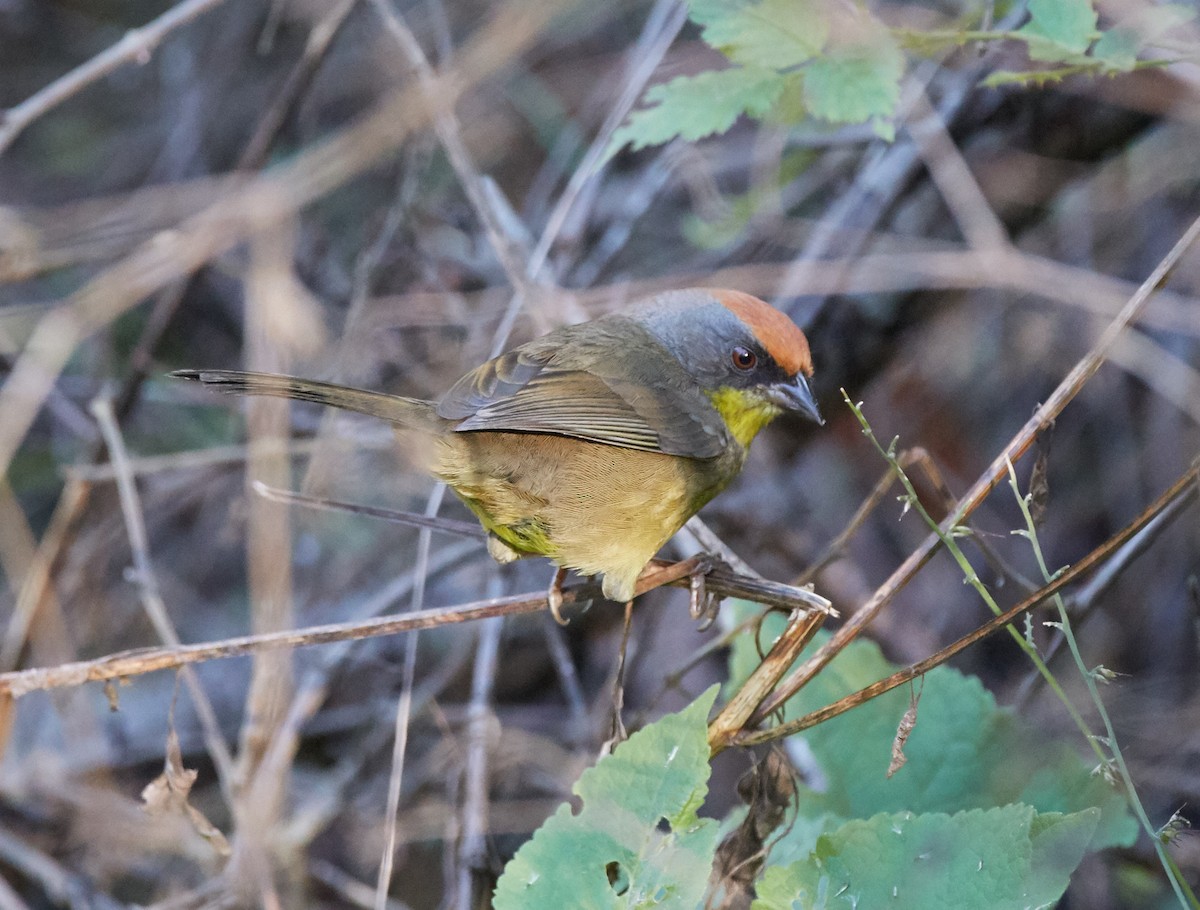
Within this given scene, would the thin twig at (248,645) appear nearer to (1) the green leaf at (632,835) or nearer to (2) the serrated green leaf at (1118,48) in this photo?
(1) the green leaf at (632,835)

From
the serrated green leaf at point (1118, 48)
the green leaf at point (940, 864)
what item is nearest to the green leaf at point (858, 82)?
the serrated green leaf at point (1118, 48)

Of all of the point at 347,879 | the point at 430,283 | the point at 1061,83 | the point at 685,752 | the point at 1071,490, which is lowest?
the point at 347,879

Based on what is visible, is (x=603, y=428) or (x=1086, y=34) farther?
(x=603, y=428)

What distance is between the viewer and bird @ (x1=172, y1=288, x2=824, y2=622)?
289 cm

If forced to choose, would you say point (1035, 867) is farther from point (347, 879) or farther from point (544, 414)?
point (347, 879)

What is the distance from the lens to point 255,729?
325 cm

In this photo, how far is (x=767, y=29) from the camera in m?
2.71

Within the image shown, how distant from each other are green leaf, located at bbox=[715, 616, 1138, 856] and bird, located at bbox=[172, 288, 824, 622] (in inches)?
20.9

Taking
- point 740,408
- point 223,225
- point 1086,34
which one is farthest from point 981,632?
point 223,225

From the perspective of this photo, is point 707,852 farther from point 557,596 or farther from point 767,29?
point 767,29

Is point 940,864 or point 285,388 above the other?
point 285,388

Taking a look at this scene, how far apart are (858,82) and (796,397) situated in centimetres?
95

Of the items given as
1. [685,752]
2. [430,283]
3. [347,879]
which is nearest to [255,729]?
[347,879]

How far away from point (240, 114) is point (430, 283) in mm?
1953
